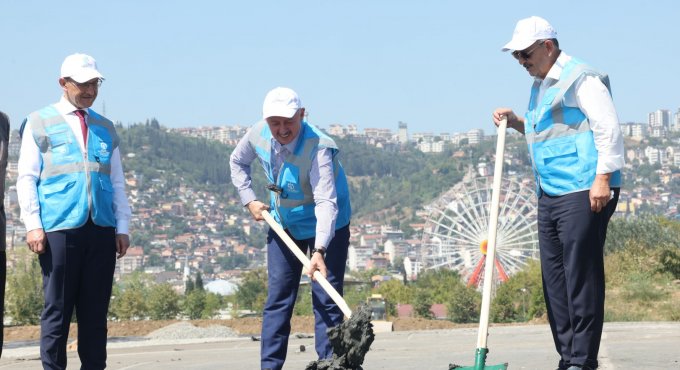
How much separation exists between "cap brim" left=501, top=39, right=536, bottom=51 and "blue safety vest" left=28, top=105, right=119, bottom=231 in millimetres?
2304

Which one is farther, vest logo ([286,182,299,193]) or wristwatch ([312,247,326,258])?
vest logo ([286,182,299,193])

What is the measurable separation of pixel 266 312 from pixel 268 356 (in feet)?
0.89

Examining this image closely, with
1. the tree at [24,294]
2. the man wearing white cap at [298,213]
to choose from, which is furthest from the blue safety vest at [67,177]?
the tree at [24,294]

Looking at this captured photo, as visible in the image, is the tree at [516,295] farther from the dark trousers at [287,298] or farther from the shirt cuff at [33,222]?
the shirt cuff at [33,222]

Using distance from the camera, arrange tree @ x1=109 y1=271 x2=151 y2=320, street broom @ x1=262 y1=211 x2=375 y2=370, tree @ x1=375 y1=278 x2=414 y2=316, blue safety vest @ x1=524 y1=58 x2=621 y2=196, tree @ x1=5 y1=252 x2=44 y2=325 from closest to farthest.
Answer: street broom @ x1=262 y1=211 x2=375 y2=370
blue safety vest @ x1=524 y1=58 x2=621 y2=196
tree @ x1=5 y1=252 x2=44 y2=325
tree @ x1=109 y1=271 x2=151 y2=320
tree @ x1=375 y1=278 x2=414 y2=316

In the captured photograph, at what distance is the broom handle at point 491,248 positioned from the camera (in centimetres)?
664

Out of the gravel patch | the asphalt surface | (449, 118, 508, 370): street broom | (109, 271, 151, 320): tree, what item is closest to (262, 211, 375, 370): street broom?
(449, 118, 508, 370): street broom

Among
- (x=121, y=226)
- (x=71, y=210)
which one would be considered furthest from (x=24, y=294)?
(x=71, y=210)

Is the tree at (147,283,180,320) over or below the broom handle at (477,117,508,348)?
below

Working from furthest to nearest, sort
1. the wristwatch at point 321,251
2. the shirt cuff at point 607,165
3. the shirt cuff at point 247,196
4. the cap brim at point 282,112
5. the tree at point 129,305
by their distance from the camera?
the tree at point 129,305
the shirt cuff at point 247,196
the wristwatch at point 321,251
the cap brim at point 282,112
the shirt cuff at point 607,165

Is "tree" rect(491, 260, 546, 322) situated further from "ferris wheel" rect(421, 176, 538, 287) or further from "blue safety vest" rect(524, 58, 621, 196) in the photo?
"blue safety vest" rect(524, 58, 621, 196)

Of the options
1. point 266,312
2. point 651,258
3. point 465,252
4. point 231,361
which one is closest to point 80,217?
point 266,312

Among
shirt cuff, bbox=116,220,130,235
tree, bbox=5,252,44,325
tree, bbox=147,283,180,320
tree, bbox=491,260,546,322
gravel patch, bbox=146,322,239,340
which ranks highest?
shirt cuff, bbox=116,220,130,235

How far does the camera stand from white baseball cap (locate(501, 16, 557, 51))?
23.3ft
